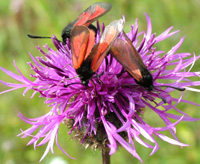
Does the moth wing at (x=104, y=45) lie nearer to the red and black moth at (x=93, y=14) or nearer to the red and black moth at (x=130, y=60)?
the red and black moth at (x=130, y=60)

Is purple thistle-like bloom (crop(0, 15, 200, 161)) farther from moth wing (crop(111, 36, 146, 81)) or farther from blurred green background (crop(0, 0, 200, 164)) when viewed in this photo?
blurred green background (crop(0, 0, 200, 164))

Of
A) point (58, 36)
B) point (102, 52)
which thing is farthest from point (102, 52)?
point (58, 36)

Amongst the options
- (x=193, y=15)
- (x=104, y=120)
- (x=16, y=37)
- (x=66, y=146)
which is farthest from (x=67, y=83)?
(x=16, y=37)

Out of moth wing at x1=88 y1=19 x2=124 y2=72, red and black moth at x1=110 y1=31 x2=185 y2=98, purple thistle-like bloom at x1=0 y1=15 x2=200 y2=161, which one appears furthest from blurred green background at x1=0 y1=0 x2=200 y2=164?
moth wing at x1=88 y1=19 x2=124 y2=72

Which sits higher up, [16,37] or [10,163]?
[16,37]

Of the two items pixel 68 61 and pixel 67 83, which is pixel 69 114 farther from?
pixel 68 61

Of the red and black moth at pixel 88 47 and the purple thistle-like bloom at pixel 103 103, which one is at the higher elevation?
the red and black moth at pixel 88 47

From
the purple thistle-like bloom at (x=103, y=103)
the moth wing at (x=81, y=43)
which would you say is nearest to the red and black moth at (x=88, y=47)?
the moth wing at (x=81, y=43)
